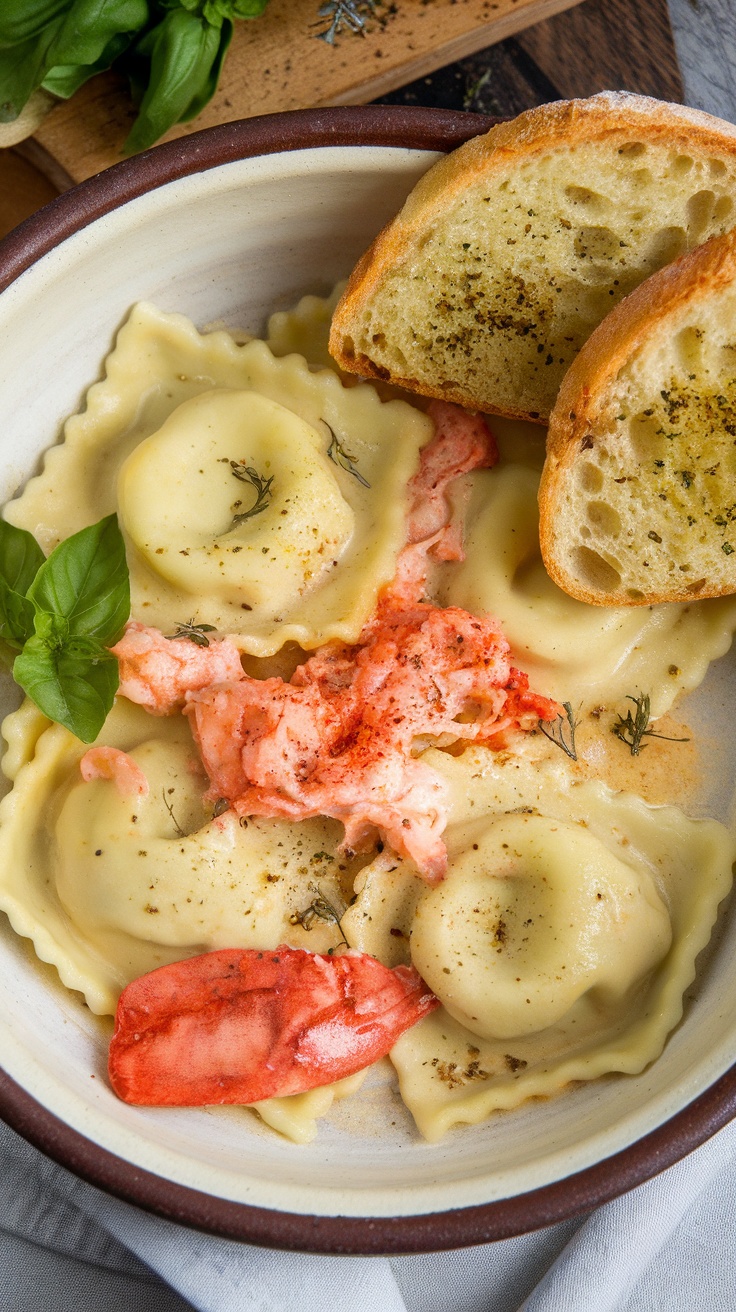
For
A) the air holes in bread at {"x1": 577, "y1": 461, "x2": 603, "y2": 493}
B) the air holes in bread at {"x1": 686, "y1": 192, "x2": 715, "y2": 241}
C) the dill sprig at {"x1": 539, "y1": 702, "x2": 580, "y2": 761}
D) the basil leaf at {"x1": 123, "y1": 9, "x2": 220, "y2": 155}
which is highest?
the basil leaf at {"x1": 123, "y1": 9, "x2": 220, "y2": 155}

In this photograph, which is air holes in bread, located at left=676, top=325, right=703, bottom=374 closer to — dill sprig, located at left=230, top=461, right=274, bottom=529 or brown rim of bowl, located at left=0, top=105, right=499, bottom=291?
brown rim of bowl, located at left=0, top=105, right=499, bottom=291

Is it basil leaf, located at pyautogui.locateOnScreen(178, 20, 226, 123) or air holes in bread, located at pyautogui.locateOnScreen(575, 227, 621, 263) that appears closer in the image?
air holes in bread, located at pyautogui.locateOnScreen(575, 227, 621, 263)

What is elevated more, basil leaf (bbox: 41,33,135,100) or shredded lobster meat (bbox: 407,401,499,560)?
basil leaf (bbox: 41,33,135,100)

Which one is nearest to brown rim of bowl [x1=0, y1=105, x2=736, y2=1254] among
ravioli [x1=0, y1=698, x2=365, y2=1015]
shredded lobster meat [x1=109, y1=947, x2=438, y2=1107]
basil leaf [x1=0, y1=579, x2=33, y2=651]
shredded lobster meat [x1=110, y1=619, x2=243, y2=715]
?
shredded lobster meat [x1=109, y1=947, x2=438, y2=1107]

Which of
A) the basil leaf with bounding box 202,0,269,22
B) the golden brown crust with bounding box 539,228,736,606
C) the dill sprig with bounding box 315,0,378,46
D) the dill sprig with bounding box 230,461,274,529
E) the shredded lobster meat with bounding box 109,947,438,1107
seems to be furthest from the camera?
the dill sprig with bounding box 315,0,378,46

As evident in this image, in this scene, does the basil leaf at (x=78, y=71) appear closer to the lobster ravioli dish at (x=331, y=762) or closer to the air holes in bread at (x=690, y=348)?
the lobster ravioli dish at (x=331, y=762)

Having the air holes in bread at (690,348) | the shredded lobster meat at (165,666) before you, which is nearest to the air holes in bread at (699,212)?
the air holes in bread at (690,348)
